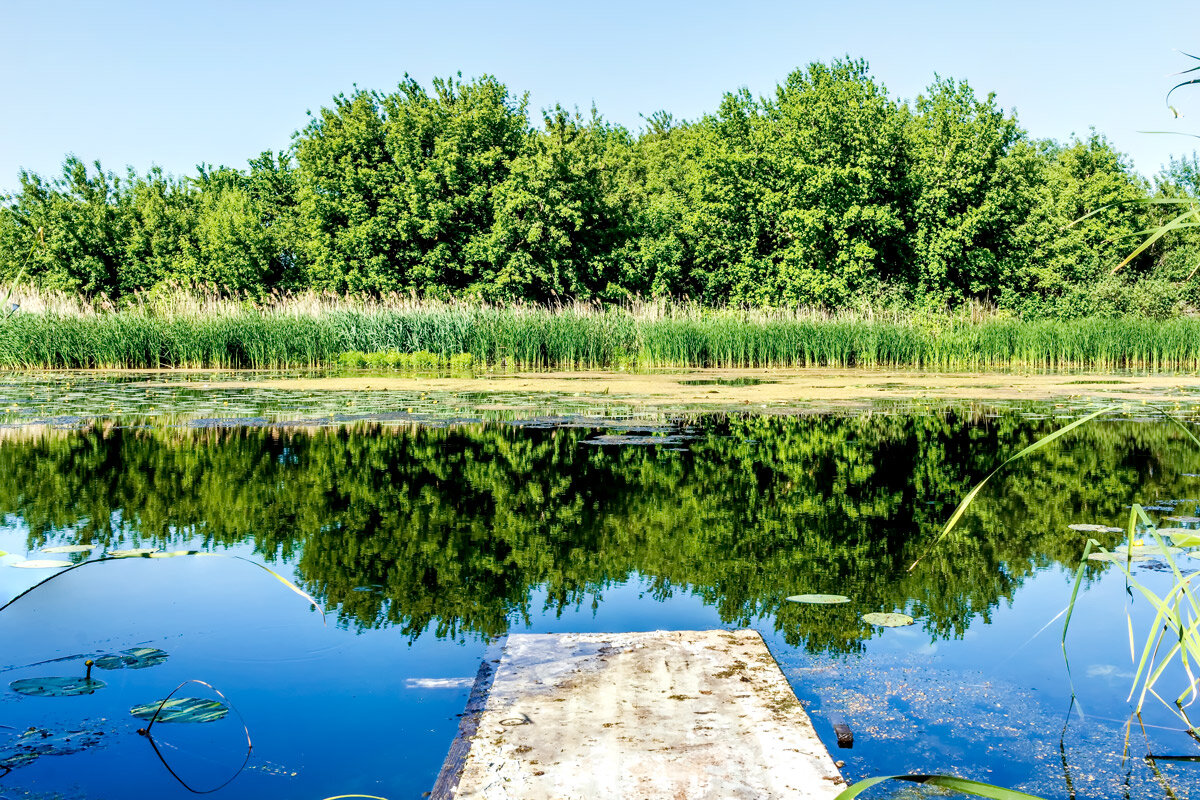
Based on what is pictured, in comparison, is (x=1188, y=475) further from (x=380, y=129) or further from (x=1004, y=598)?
(x=380, y=129)

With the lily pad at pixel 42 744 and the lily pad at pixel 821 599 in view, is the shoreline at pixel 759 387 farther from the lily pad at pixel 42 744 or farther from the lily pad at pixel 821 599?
the lily pad at pixel 42 744

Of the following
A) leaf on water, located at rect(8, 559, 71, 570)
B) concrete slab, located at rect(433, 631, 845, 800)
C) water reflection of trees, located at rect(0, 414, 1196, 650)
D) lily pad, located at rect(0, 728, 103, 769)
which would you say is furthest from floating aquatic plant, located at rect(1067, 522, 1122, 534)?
leaf on water, located at rect(8, 559, 71, 570)

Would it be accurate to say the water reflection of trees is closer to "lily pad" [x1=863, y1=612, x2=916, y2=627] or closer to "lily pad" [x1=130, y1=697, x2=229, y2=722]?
"lily pad" [x1=863, y1=612, x2=916, y2=627]

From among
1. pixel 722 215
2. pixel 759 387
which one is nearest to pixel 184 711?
pixel 759 387

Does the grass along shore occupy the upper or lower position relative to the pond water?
upper

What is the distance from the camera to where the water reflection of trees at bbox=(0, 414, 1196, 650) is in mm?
3305

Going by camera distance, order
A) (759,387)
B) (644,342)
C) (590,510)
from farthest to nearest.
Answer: (644,342), (759,387), (590,510)

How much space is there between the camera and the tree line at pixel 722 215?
33.1 metres

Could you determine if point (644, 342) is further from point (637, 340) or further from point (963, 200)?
point (963, 200)

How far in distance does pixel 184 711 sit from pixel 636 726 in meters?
1.11

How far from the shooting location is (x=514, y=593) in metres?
3.28

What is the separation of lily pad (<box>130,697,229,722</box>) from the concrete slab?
63 cm

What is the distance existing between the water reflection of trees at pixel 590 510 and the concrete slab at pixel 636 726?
0.42m

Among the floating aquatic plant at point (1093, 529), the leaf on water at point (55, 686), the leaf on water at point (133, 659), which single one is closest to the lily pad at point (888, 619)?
the floating aquatic plant at point (1093, 529)
